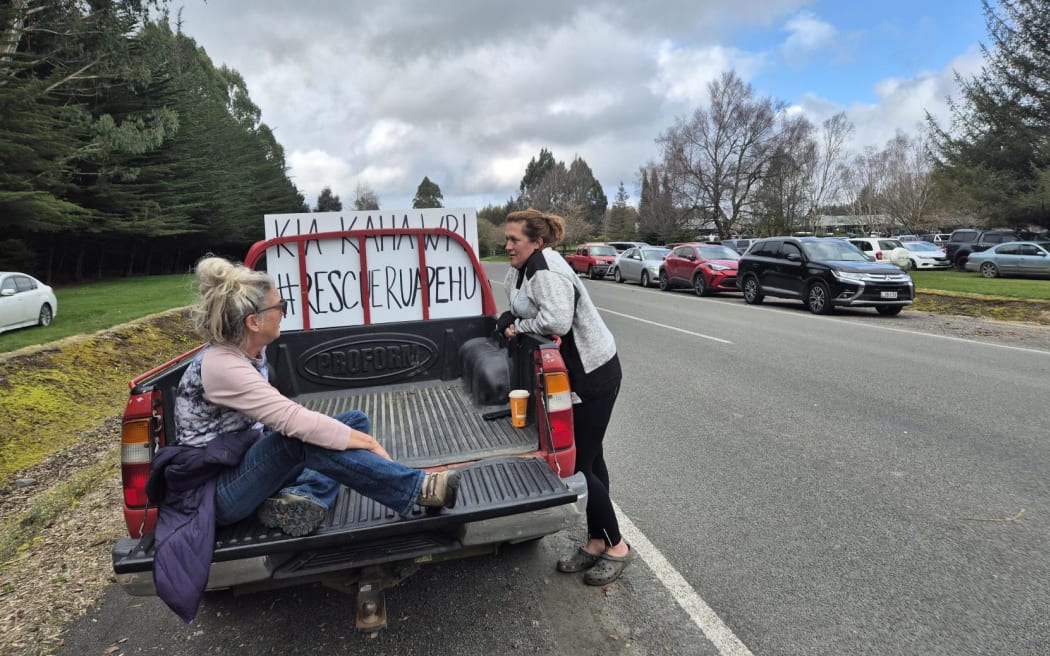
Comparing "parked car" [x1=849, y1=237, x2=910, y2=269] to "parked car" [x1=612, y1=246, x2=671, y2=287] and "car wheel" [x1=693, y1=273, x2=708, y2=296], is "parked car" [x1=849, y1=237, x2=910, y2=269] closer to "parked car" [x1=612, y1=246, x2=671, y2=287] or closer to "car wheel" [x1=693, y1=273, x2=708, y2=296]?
"parked car" [x1=612, y1=246, x2=671, y2=287]

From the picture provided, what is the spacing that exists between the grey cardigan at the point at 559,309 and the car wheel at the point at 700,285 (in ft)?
53.9

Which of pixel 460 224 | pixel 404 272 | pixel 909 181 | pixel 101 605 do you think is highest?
pixel 909 181

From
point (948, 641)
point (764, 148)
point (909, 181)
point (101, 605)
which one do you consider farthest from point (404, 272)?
point (909, 181)

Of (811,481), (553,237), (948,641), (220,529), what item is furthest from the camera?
(811,481)

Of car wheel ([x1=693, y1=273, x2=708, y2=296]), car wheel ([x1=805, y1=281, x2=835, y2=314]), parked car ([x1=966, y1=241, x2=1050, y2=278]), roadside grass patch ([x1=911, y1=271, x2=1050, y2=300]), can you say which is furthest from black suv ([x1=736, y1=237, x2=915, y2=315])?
parked car ([x1=966, y1=241, x2=1050, y2=278])

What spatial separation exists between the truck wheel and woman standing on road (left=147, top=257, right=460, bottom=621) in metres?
27.6

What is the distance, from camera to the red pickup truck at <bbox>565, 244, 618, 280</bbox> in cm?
2859

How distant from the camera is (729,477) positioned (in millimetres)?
4344

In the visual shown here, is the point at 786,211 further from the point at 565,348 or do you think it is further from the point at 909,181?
the point at 565,348

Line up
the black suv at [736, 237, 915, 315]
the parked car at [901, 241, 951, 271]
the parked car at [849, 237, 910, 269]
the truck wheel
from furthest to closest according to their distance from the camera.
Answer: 1. the parked car at [901, 241, 951, 271]
2. the parked car at [849, 237, 910, 269]
3. the truck wheel
4. the black suv at [736, 237, 915, 315]

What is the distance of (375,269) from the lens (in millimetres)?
4914

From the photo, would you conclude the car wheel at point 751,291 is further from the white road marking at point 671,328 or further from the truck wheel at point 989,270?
the truck wheel at point 989,270

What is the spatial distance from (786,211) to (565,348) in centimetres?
4962

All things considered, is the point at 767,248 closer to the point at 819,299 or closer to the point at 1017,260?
the point at 819,299
